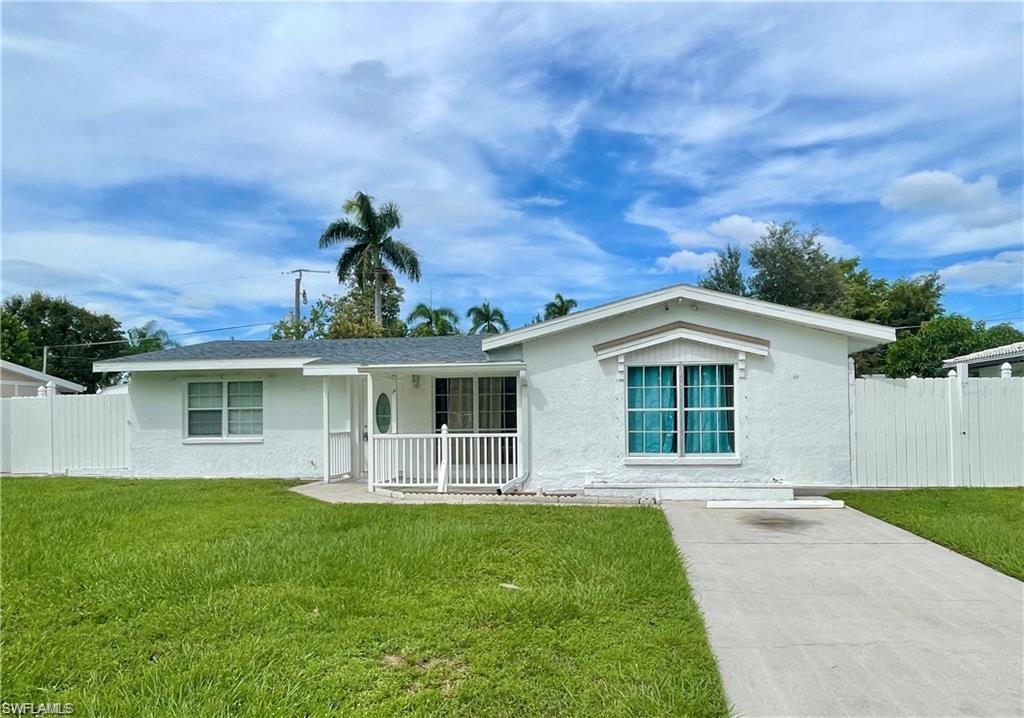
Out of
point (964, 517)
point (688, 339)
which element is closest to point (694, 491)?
point (688, 339)

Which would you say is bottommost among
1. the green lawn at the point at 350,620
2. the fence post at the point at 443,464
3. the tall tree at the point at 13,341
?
the green lawn at the point at 350,620

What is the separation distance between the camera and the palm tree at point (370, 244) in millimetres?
30234

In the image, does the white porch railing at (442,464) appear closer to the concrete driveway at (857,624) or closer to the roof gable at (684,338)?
the roof gable at (684,338)

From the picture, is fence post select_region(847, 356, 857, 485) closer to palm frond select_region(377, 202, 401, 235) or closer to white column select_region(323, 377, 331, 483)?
white column select_region(323, 377, 331, 483)

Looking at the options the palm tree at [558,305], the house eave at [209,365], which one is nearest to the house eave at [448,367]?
the house eave at [209,365]

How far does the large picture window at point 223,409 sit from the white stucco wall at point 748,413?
648 centimetres

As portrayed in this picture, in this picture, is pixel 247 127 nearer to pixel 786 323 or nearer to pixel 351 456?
pixel 351 456

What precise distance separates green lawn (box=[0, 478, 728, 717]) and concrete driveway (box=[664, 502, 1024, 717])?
12.2 inches

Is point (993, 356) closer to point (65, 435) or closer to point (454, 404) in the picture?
point (454, 404)

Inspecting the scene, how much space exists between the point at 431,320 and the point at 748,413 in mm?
29426

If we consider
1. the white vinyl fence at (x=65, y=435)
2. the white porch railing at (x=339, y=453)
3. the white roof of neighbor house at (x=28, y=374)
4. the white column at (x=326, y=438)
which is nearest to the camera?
the white column at (x=326, y=438)

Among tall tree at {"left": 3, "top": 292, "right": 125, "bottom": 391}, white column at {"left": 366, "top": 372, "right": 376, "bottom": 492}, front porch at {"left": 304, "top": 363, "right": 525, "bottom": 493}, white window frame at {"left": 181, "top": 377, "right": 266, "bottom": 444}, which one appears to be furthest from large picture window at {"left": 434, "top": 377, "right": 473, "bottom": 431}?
tall tree at {"left": 3, "top": 292, "right": 125, "bottom": 391}

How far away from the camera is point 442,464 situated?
39.5ft

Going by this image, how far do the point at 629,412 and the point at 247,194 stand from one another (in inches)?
530
